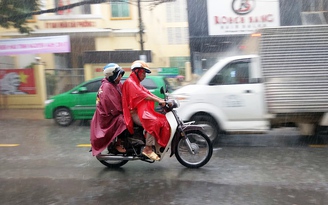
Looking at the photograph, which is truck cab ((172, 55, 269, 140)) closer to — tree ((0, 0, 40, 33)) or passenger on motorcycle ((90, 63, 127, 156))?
passenger on motorcycle ((90, 63, 127, 156))

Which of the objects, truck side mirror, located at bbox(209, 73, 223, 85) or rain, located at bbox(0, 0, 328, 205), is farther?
truck side mirror, located at bbox(209, 73, 223, 85)

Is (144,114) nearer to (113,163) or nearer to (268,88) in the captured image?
(113,163)

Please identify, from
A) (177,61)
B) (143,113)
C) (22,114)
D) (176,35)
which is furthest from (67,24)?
(143,113)

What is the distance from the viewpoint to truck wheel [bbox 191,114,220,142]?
23.7 feet

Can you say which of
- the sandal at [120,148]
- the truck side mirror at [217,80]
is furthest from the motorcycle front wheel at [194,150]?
the truck side mirror at [217,80]

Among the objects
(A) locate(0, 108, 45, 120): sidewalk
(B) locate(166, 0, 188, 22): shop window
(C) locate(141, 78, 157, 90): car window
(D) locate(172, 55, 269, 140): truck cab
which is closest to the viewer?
(D) locate(172, 55, 269, 140): truck cab

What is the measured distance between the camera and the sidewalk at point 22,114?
42.5ft

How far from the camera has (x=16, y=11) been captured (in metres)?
14.0

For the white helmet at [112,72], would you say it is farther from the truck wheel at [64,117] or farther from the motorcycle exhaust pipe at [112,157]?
the truck wheel at [64,117]

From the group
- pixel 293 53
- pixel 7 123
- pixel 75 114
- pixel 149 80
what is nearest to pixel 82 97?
pixel 75 114

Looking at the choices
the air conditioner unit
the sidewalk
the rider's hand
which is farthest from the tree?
the air conditioner unit

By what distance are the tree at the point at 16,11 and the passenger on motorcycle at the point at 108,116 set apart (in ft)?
33.4

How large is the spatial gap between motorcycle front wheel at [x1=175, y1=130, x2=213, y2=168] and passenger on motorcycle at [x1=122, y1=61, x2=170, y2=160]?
1.14ft

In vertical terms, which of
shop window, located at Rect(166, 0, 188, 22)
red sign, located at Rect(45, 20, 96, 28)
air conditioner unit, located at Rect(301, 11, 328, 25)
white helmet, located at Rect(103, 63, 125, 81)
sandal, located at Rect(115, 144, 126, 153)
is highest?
shop window, located at Rect(166, 0, 188, 22)
